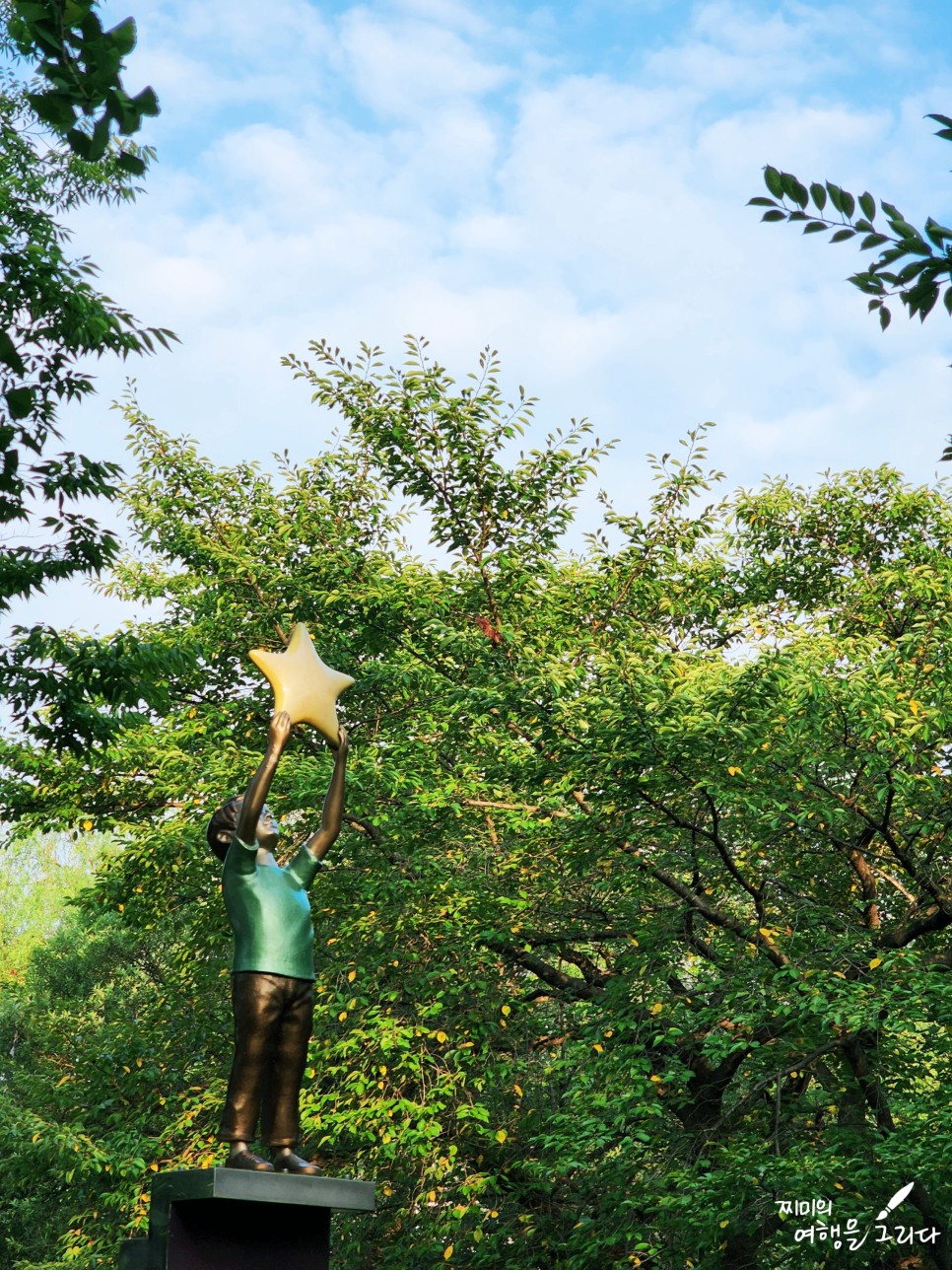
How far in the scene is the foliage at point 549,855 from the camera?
26.8ft

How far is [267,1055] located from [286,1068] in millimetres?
106

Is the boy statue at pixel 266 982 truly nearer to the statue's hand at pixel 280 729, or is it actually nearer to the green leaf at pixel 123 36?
the statue's hand at pixel 280 729

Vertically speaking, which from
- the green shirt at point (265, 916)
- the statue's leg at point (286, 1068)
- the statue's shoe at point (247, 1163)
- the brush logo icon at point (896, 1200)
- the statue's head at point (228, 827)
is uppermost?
the statue's head at point (228, 827)

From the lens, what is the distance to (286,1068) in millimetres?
4688

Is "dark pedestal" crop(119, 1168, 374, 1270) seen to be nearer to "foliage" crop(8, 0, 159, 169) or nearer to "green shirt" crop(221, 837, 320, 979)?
"green shirt" crop(221, 837, 320, 979)

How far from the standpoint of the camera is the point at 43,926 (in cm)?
2411

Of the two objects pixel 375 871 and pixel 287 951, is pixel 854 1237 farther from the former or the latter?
pixel 287 951

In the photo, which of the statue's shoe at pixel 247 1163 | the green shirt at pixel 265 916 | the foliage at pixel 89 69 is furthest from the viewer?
the green shirt at pixel 265 916

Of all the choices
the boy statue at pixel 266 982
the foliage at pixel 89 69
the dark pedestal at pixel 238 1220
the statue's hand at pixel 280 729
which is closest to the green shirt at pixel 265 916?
the boy statue at pixel 266 982

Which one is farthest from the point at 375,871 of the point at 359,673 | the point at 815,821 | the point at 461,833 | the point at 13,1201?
the point at 13,1201

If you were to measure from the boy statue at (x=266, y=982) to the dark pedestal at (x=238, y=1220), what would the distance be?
0.49ft

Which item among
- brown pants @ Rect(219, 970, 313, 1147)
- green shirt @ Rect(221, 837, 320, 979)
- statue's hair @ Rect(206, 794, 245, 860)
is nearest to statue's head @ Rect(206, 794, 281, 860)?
statue's hair @ Rect(206, 794, 245, 860)

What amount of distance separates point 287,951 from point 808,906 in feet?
17.9

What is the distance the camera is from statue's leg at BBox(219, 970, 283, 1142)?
180 inches
